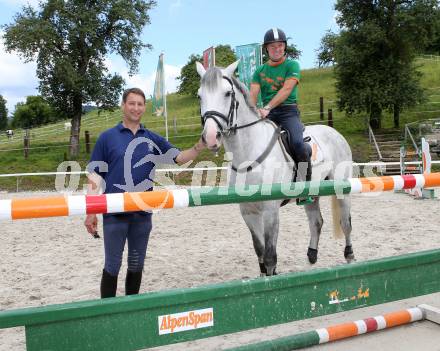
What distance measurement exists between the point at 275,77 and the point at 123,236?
228 cm

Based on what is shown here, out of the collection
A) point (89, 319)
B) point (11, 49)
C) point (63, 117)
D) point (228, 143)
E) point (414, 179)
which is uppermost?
point (11, 49)

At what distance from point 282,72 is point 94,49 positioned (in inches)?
893

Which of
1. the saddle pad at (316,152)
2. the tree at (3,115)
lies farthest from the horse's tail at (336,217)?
the tree at (3,115)

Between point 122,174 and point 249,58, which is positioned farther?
point 249,58

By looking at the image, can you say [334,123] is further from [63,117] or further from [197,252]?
[197,252]

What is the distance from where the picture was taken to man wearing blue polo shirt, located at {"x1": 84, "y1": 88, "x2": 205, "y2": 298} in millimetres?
3125

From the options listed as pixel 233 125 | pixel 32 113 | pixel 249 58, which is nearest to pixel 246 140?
pixel 233 125

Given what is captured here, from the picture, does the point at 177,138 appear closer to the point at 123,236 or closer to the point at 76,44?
the point at 76,44

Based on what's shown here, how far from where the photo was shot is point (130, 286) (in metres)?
3.44

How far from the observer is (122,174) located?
3.15m

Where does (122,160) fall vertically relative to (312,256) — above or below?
above

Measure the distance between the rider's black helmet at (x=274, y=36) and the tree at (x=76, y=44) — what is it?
20.5m

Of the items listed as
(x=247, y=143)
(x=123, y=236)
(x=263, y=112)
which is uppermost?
(x=263, y=112)

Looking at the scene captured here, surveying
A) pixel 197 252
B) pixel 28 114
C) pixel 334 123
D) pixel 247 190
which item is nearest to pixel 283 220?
pixel 197 252
